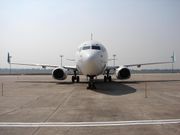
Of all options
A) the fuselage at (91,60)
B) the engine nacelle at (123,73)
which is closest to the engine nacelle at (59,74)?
the fuselage at (91,60)

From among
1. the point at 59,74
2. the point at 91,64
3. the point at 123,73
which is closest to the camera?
the point at 91,64

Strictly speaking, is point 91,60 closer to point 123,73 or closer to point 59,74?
point 123,73

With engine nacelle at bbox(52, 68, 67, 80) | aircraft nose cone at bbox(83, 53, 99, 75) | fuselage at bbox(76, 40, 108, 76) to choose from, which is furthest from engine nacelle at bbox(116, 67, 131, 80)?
aircraft nose cone at bbox(83, 53, 99, 75)

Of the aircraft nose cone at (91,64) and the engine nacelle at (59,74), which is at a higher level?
the aircraft nose cone at (91,64)

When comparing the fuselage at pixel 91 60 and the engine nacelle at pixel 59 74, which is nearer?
the fuselage at pixel 91 60

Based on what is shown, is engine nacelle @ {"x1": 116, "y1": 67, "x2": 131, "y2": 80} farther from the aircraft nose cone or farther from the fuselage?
the aircraft nose cone

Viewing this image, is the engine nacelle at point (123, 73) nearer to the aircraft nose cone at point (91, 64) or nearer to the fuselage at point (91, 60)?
the fuselage at point (91, 60)

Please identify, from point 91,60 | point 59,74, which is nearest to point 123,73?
point 59,74

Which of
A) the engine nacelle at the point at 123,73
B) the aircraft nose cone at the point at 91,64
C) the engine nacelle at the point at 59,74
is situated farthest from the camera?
the engine nacelle at the point at 59,74

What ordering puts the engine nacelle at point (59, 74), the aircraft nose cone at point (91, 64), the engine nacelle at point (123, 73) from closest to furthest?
the aircraft nose cone at point (91, 64) → the engine nacelle at point (123, 73) → the engine nacelle at point (59, 74)

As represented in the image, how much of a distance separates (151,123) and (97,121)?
5.28 feet

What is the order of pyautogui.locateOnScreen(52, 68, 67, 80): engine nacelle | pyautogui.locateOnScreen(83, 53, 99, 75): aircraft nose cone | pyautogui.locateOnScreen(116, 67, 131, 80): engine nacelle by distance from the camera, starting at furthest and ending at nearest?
pyautogui.locateOnScreen(52, 68, 67, 80): engine nacelle
pyautogui.locateOnScreen(116, 67, 131, 80): engine nacelle
pyautogui.locateOnScreen(83, 53, 99, 75): aircraft nose cone

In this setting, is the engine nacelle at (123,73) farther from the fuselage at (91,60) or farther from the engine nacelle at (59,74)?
the engine nacelle at (59,74)

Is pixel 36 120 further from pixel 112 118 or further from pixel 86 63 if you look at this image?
pixel 86 63
